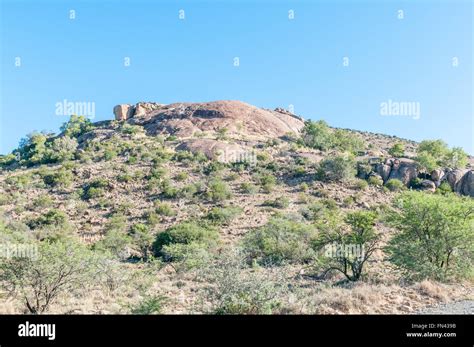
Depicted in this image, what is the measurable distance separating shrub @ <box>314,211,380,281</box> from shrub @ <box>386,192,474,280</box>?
0.97 metres

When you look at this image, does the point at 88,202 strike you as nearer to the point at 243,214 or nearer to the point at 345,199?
the point at 243,214

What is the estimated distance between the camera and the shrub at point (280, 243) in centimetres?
1895

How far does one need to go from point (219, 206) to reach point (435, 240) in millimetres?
18470

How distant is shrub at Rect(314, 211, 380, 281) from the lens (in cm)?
1412

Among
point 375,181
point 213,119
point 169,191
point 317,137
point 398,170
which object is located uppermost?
point 213,119

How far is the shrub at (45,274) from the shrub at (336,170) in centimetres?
2783

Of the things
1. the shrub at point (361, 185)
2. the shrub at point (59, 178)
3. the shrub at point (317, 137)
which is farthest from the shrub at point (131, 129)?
the shrub at point (361, 185)

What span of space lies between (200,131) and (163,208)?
74.4 feet

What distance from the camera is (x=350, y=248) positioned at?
575 inches

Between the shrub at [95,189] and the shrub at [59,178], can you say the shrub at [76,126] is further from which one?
the shrub at [95,189]

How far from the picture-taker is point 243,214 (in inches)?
1113

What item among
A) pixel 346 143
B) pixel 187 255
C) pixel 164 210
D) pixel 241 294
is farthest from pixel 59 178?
pixel 346 143

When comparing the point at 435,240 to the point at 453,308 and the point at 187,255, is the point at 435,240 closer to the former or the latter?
the point at 453,308

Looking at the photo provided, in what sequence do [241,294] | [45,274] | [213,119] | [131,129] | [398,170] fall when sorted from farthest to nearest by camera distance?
[213,119] → [131,129] → [398,170] → [45,274] → [241,294]
